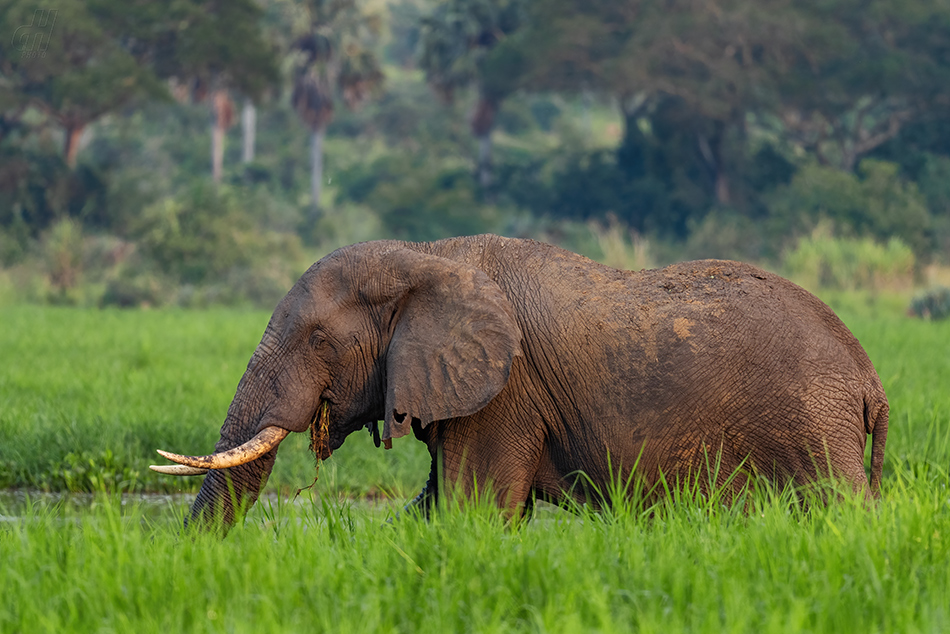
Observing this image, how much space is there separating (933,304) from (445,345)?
1508 cm

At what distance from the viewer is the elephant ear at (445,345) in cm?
443

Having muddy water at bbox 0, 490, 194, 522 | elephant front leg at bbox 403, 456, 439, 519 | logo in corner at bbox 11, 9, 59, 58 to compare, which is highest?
logo in corner at bbox 11, 9, 59, 58

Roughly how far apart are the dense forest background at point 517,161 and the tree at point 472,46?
84mm

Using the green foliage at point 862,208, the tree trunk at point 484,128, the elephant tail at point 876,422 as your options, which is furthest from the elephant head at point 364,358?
the tree trunk at point 484,128

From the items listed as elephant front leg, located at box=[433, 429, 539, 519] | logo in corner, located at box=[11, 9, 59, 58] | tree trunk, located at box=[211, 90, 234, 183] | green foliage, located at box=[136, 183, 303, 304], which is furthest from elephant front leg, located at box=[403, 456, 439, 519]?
tree trunk, located at box=[211, 90, 234, 183]

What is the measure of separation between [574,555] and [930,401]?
5.73 meters

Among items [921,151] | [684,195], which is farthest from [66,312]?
[921,151]

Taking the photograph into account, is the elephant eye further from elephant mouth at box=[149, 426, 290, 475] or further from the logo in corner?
the logo in corner

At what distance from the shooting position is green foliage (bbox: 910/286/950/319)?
696 inches

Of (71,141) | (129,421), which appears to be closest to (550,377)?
(129,421)

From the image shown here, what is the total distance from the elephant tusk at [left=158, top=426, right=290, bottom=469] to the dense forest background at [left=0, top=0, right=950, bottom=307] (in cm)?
1705

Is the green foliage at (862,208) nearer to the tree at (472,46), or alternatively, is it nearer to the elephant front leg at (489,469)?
the tree at (472,46)

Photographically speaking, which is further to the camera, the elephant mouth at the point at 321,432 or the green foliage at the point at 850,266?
the green foliage at the point at 850,266

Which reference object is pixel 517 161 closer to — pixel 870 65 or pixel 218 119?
pixel 218 119
